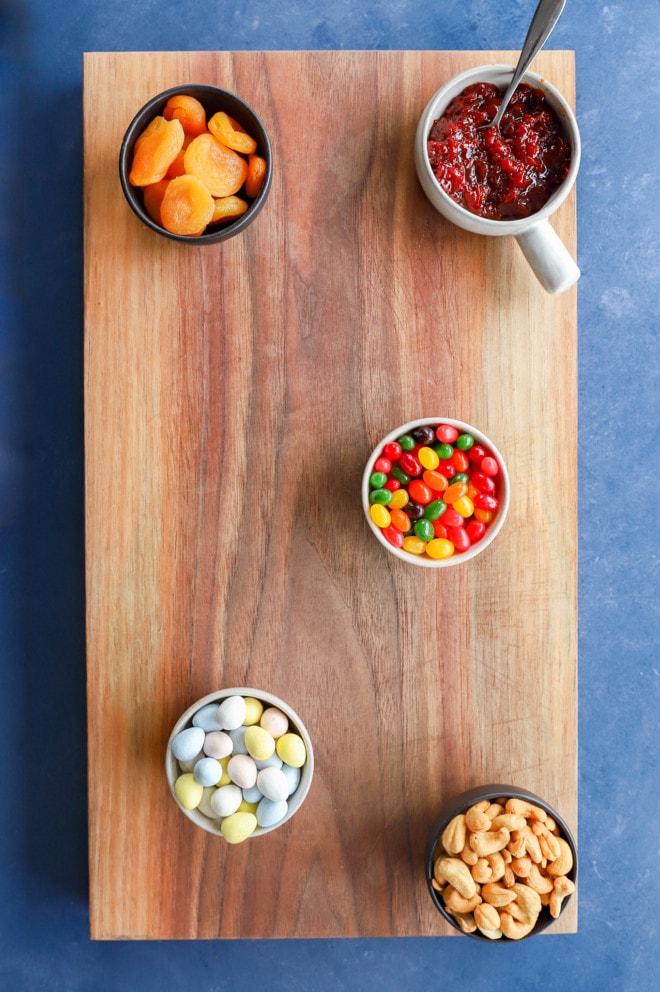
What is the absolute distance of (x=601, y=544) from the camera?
1.22 meters

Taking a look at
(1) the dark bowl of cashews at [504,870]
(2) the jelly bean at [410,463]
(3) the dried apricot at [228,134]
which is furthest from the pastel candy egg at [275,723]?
(3) the dried apricot at [228,134]

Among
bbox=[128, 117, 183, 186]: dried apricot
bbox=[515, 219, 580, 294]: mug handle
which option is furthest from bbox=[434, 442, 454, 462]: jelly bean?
bbox=[128, 117, 183, 186]: dried apricot

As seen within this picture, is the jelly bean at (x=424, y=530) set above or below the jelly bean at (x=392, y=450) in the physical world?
below

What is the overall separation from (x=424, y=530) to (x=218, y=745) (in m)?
0.34

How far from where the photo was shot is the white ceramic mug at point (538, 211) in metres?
0.89

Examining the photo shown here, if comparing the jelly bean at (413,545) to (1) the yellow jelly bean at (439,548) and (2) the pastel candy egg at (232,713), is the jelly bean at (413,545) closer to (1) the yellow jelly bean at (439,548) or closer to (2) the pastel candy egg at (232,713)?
(1) the yellow jelly bean at (439,548)

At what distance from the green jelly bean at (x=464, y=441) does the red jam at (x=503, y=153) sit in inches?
10.0

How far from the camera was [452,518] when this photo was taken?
36.2 inches

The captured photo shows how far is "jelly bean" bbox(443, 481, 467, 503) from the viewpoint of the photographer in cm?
92

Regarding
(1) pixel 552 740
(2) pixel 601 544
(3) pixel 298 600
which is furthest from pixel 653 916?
(3) pixel 298 600

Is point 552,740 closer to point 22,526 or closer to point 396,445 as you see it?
point 396,445

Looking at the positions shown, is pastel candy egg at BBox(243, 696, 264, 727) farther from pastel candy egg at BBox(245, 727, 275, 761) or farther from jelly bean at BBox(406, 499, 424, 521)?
jelly bean at BBox(406, 499, 424, 521)

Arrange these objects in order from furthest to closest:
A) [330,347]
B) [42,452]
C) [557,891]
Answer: [42,452]
[330,347]
[557,891]

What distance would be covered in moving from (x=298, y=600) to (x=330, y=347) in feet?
1.06
